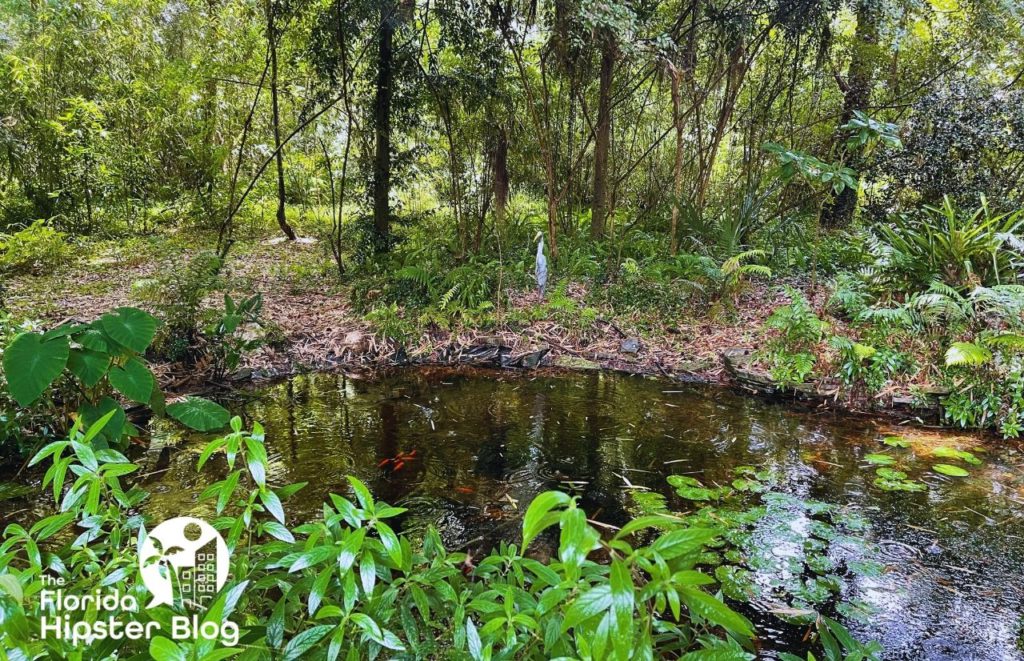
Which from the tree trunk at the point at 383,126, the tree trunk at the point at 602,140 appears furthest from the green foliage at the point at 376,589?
the tree trunk at the point at 383,126

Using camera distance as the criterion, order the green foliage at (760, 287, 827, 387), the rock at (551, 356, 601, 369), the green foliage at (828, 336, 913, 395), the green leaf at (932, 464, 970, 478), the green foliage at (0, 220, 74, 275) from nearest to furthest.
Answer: the green leaf at (932, 464, 970, 478)
the green foliage at (828, 336, 913, 395)
the green foliage at (760, 287, 827, 387)
the rock at (551, 356, 601, 369)
the green foliage at (0, 220, 74, 275)

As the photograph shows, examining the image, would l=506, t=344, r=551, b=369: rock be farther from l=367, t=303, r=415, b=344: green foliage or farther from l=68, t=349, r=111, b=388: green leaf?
l=68, t=349, r=111, b=388: green leaf

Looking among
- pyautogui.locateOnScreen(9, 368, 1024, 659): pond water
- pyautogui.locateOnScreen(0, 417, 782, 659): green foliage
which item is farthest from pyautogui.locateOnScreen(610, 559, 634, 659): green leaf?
pyautogui.locateOnScreen(9, 368, 1024, 659): pond water

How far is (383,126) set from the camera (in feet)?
22.0

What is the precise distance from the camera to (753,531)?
8.23 ft

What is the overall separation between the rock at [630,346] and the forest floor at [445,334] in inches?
0.5

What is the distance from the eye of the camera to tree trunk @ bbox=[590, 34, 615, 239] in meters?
6.46

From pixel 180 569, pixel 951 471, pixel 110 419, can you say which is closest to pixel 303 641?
pixel 180 569

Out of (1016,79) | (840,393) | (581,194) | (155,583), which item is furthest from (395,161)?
(1016,79)

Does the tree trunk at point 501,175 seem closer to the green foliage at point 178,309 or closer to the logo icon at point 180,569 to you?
the green foliage at point 178,309

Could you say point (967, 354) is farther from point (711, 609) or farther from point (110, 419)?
point (110, 419)

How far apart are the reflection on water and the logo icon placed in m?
1.37

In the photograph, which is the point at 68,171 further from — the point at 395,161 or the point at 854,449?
the point at 854,449

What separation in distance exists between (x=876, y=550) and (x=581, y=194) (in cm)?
725
